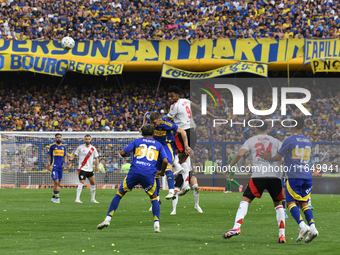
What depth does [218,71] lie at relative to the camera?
1158 inches

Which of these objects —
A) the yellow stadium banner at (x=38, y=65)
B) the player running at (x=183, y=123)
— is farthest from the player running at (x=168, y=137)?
the yellow stadium banner at (x=38, y=65)

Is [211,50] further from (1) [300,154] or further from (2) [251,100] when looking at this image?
(1) [300,154]

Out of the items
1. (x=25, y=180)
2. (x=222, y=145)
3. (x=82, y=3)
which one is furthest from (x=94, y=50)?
(x=222, y=145)

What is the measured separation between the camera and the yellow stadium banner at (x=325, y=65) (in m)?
27.6

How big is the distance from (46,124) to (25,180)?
6062mm

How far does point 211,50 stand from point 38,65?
34.6 ft

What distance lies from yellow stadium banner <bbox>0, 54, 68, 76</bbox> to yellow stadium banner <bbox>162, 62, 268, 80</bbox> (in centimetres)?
637

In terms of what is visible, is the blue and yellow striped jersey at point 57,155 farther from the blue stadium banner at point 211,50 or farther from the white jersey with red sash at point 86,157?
the blue stadium banner at point 211,50

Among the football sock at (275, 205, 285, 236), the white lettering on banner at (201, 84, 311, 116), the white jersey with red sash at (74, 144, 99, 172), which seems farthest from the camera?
the white lettering on banner at (201, 84, 311, 116)

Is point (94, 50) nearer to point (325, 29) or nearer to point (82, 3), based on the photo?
point (82, 3)

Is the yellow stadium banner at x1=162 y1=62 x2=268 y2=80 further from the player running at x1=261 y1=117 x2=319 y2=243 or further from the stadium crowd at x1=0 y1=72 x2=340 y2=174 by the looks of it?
the player running at x1=261 y1=117 x2=319 y2=243

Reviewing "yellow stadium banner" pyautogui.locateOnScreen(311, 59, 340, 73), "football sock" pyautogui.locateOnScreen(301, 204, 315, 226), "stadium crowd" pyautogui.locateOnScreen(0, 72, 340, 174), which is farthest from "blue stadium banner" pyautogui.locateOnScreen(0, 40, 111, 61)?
"football sock" pyautogui.locateOnScreen(301, 204, 315, 226)

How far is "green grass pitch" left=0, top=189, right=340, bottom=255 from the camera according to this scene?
7168mm

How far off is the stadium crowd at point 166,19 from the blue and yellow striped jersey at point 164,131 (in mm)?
19678
